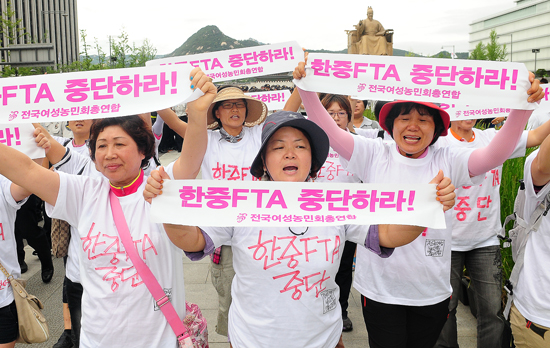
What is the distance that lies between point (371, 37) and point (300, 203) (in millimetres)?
17048

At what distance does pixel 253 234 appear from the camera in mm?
1776

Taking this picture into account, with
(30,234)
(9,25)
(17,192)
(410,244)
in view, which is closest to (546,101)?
(410,244)

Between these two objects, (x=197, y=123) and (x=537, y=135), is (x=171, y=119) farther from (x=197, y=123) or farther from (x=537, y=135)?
(x=537, y=135)

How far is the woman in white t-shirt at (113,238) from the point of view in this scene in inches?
72.2

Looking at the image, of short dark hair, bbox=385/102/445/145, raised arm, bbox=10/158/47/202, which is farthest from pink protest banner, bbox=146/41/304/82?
raised arm, bbox=10/158/47/202

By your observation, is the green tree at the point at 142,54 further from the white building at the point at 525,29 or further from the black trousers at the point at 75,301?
the white building at the point at 525,29

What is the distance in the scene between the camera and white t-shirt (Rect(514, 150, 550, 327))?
6.68 ft

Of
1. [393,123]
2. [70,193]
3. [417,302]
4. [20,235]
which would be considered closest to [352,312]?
[417,302]

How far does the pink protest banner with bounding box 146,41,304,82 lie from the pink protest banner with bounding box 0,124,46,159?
1.21 m

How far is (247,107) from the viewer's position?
352 centimetres

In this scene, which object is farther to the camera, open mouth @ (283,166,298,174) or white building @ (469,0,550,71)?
white building @ (469,0,550,71)

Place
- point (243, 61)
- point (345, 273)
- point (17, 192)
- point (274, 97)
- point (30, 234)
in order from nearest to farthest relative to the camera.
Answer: point (17, 192) → point (243, 61) → point (345, 273) → point (30, 234) → point (274, 97)

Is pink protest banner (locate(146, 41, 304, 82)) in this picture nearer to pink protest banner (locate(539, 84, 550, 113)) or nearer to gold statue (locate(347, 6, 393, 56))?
pink protest banner (locate(539, 84, 550, 113))

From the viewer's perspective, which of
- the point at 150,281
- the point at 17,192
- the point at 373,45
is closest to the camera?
the point at 150,281
